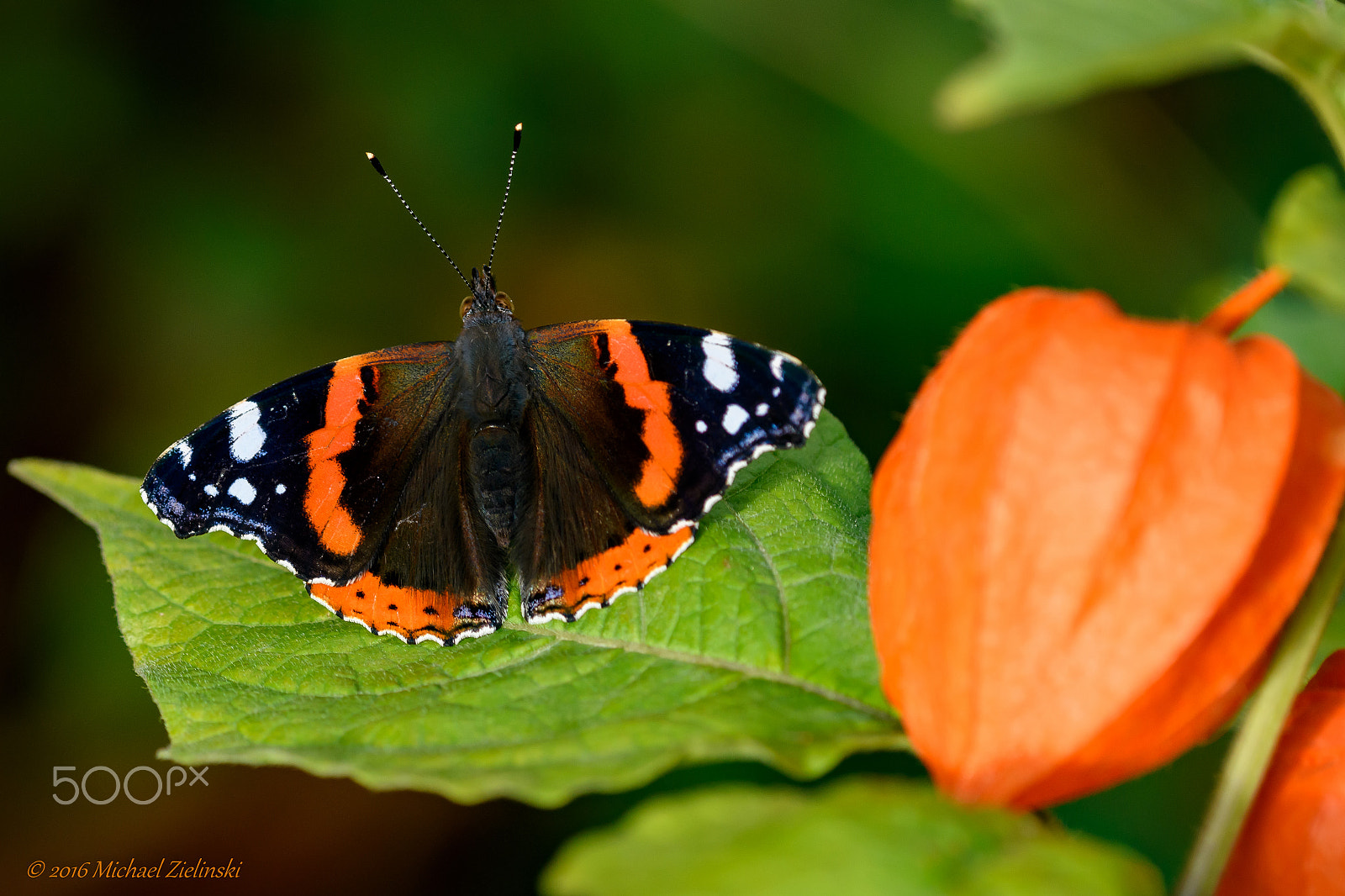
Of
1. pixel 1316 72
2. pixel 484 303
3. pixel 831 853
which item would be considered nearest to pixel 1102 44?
pixel 1316 72

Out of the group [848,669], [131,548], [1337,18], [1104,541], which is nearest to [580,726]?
[848,669]

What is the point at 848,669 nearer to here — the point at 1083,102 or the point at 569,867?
the point at 569,867

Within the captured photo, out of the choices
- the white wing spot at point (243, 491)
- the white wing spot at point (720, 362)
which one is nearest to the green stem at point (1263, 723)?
the white wing spot at point (720, 362)

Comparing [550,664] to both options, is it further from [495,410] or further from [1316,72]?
[1316,72]

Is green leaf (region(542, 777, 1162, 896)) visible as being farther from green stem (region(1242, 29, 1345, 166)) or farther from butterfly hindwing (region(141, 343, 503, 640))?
butterfly hindwing (region(141, 343, 503, 640))

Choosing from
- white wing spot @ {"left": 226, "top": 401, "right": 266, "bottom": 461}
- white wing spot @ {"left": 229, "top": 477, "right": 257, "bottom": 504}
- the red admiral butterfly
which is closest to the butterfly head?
the red admiral butterfly

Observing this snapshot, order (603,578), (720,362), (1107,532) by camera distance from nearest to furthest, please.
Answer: (1107,532), (603,578), (720,362)

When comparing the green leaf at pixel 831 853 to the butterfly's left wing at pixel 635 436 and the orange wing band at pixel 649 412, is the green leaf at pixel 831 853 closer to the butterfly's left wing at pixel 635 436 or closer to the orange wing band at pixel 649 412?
the butterfly's left wing at pixel 635 436
